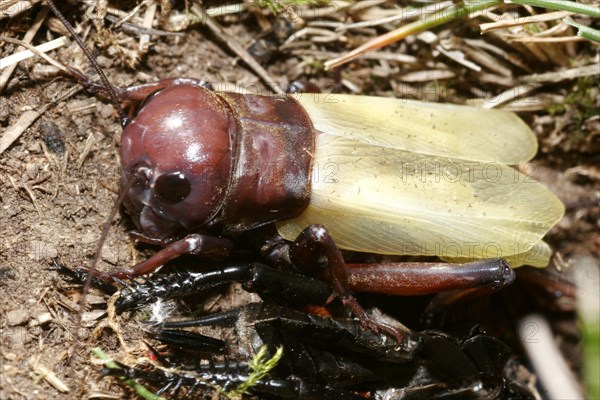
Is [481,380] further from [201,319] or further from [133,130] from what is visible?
[133,130]

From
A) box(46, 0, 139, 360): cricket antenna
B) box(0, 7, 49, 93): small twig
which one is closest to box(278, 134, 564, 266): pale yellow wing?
box(46, 0, 139, 360): cricket antenna

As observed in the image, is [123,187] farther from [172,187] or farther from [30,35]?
[30,35]

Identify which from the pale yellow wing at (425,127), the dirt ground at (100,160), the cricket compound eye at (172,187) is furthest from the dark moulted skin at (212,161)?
the dirt ground at (100,160)

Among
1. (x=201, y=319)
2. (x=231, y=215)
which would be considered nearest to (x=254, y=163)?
(x=231, y=215)

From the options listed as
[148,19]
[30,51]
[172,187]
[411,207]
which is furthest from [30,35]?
[411,207]

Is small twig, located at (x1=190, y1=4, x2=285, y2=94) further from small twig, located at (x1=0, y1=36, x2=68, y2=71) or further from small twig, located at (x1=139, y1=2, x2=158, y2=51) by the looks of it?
small twig, located at (x1=0, y1=36, x2=68, y2=71)

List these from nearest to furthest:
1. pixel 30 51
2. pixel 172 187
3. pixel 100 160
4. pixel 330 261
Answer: pixel 172 187, pixel 330 261, pixel 30 51, pixel 100 160
